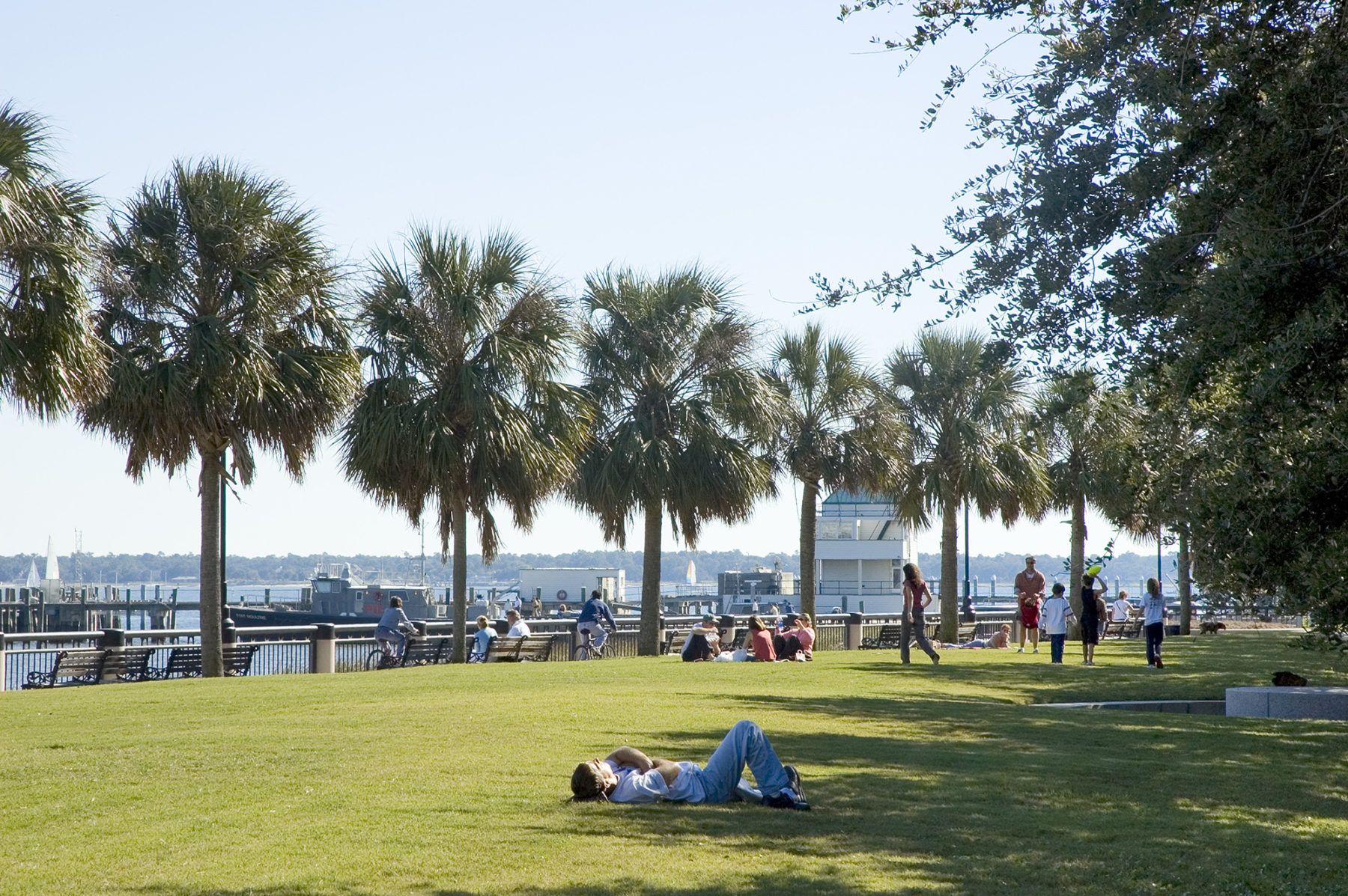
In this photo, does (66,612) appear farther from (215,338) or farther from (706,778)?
(706,778)

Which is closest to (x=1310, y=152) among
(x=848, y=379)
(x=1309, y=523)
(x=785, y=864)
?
(x=1309, y=523)

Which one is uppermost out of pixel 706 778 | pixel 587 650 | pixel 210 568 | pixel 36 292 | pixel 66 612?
pixel 36 292

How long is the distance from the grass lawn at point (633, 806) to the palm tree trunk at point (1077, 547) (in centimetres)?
1652

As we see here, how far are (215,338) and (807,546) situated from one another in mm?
16420

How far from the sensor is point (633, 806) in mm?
8766

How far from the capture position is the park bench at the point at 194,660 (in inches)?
872

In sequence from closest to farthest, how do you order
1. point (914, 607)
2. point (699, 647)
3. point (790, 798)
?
1. point (790, 798)
2. point (914, 607)
3. point (699, 647)

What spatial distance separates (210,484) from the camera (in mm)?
21703

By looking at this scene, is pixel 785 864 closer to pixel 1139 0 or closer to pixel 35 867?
pixel 35 867

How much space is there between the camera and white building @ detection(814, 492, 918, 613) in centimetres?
5881

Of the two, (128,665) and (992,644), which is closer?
(128,665)

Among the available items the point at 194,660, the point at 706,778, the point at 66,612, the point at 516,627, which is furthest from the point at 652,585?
the point at 66,612

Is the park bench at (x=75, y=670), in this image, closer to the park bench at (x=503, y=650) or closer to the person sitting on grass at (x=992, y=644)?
the park bench at (x=503, y=650)

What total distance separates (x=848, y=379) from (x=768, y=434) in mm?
4160
